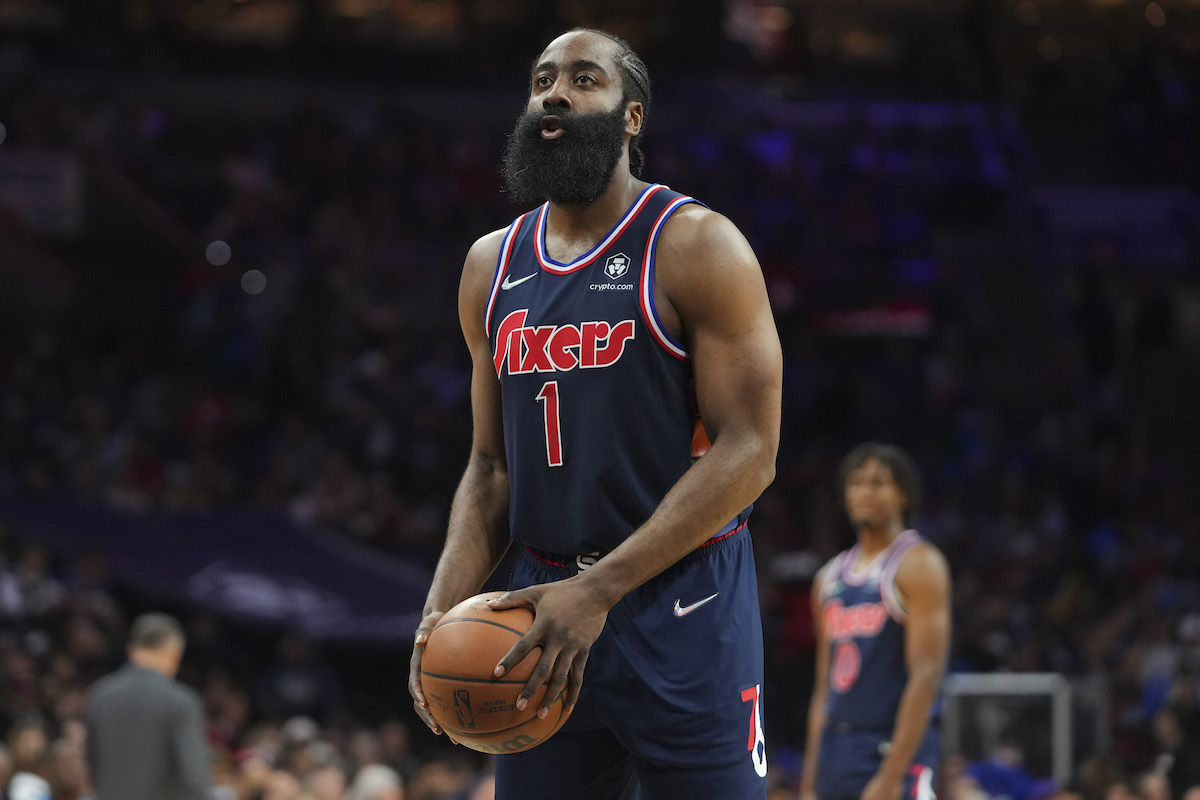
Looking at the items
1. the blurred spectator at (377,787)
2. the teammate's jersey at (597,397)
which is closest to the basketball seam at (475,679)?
the teammate's jersey at (597,397)

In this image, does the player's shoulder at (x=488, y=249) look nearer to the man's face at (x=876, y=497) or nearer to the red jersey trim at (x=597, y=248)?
the red jersey trim at (x=597, y=248)

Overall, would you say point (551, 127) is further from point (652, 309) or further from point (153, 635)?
point (153, 635)

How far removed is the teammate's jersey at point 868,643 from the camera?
5805 millimetres

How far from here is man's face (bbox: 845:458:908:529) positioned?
6.09m

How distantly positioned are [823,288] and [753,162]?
6.85ft

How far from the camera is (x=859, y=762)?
5758 mm

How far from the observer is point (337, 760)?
10461 millimetres

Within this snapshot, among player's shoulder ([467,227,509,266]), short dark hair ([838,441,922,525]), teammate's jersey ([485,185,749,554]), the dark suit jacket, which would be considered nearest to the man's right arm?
player's shoulder ([467,227,509,266])

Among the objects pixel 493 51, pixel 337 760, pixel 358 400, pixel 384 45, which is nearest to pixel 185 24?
pixel 384 45

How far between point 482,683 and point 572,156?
1.09 m

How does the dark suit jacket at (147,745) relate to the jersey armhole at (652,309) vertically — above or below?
below

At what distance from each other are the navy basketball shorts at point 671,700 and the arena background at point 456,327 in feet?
18.2

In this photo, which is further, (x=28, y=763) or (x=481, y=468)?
(x=28, y=763)

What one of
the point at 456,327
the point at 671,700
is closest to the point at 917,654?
the point at 671,700
